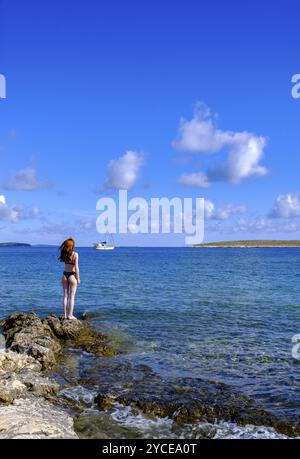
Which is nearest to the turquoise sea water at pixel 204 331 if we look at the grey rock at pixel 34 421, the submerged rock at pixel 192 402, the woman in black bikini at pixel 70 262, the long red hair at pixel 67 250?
the submerged rock at pixel 192 402

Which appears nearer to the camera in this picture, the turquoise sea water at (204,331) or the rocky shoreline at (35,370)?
the rocky shoreline at (35,370)

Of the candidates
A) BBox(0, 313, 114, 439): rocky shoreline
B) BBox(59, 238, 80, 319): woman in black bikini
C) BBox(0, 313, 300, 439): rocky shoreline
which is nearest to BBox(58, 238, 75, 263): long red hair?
BBox(59, 238, 80, 319): woman in black bikini

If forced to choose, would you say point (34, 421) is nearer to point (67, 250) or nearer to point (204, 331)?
point (67, 250)

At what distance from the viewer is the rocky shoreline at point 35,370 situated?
8.70 m

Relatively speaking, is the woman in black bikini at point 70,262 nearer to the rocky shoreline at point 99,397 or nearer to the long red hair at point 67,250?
the long red hair at point 67,250

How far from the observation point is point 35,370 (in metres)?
12.9

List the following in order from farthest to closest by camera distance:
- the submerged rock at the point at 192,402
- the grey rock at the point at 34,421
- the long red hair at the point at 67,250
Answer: the long red hair at the point at 67,250 < the submerged rock at the point at 192,402 < the grey rock at the point at 34,421

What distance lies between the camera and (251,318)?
2292cm

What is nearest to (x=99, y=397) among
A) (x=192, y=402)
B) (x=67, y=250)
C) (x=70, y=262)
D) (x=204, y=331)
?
(x=192, y=402)

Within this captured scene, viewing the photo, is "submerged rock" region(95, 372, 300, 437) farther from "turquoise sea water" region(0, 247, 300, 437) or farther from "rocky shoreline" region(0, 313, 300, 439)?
"turquoise sea water" region(0, 247, 300, 437)

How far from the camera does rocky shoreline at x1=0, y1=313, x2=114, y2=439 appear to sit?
8703 millimetres

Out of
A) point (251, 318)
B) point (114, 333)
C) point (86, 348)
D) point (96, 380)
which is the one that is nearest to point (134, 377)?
point (96, 380)

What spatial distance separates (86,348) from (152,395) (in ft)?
18.2

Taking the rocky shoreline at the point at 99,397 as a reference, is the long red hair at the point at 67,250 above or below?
above
